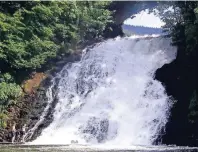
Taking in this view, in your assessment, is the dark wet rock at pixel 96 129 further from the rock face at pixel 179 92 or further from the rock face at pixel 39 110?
the rock face at pixel 179 92

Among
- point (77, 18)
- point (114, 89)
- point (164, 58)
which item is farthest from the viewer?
point (77, 18)

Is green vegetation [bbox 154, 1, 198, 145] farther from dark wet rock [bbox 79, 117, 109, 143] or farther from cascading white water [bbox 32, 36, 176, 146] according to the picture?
dark wet rock [bbox 79, 117, 109, 143]

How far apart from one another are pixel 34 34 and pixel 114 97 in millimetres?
7441

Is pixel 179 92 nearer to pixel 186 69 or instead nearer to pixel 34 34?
pixel 186 69

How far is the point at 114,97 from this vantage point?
30.5m

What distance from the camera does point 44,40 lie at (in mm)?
33125

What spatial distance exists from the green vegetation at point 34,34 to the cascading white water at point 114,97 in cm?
199

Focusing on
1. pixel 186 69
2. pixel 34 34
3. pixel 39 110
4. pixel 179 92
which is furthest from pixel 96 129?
pixel 34 34

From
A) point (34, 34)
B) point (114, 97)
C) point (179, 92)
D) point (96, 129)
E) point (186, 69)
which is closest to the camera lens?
point (96, 129)

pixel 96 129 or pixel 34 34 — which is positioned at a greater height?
pixel 34 34

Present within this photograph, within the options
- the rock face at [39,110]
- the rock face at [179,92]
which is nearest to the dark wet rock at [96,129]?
the rock face at [39,110]

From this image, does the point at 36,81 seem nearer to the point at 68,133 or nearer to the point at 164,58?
the point at 68,133

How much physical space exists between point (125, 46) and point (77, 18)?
4774mm

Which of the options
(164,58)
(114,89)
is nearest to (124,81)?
(114,89)
